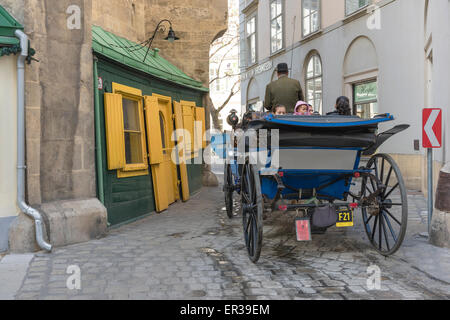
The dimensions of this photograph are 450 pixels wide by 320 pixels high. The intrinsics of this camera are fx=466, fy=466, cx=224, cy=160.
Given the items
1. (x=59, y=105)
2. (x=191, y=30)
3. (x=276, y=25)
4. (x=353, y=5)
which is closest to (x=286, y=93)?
(x=59, y=105)

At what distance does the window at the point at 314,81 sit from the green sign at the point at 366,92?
2.30 meters

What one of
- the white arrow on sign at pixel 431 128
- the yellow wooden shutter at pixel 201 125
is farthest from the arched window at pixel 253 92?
the white arrow on sign at pixel 431 128

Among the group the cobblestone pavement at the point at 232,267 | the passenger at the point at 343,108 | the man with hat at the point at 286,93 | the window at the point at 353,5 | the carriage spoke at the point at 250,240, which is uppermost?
the window at the point at 353,5

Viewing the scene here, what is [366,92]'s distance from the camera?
45.1 ft

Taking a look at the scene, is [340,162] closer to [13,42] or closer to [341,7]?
[13,42]

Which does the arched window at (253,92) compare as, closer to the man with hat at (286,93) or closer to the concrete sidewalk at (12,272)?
the man with hat at (286,93)

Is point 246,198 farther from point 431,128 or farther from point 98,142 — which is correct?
point 98,142

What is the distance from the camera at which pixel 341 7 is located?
586 inches

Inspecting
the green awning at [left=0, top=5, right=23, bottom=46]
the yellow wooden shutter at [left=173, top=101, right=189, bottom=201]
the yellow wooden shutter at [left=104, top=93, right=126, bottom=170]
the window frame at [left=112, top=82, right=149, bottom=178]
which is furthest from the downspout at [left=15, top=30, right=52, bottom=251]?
the yellow wooden shutter at [left=173, top=101, right=189, bottom=201]

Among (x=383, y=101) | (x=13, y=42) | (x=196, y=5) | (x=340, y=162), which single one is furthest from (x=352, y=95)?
(x=13, y=42)

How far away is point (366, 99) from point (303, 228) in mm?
9616

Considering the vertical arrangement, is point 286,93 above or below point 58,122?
above

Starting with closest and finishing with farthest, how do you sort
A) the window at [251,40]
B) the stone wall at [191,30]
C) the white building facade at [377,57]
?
the white building facade at [377,57] < the stone wall at [191,30] < the window at [251,40]

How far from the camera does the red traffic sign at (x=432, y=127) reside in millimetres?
5816
